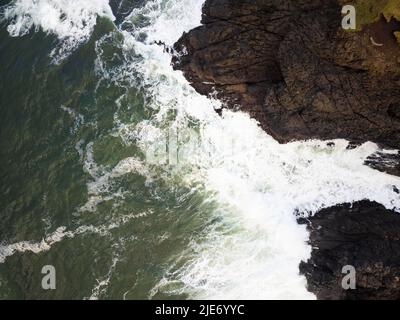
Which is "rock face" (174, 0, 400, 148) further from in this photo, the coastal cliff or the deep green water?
the deep green water

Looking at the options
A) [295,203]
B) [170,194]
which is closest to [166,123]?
[170,194]

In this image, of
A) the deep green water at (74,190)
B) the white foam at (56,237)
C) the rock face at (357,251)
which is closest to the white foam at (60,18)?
the deep green water at (74,190)

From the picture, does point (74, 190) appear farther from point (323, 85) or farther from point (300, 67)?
point (323, 85)

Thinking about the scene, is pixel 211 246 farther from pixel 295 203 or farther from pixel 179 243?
pixel 295 203

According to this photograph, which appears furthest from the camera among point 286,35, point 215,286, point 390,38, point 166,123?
point 166,123

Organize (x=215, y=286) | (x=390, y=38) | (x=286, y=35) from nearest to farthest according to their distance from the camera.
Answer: (x=390, y=38) < (x=286, y=35) < (x=215, y=286)
